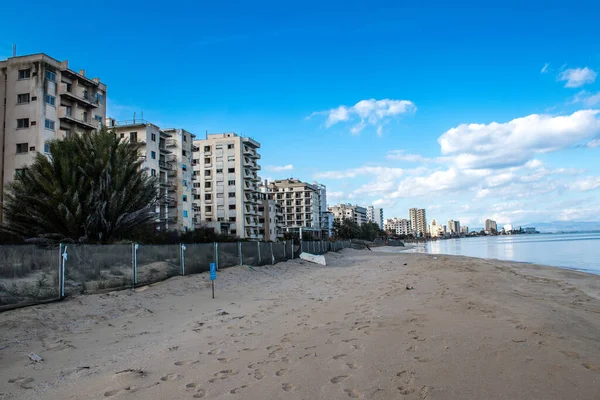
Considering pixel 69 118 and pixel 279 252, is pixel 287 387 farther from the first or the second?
pixel 69 118

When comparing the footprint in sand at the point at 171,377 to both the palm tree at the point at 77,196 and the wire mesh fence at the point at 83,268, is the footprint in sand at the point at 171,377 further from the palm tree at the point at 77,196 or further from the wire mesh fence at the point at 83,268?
the palm tree at the point at 77,196

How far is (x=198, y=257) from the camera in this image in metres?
16.2

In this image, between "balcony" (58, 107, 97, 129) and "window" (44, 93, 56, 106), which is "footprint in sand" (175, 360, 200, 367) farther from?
"window" (44, 93, 56, 106)

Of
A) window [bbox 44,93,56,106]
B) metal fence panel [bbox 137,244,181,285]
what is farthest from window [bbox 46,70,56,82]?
metal fence panel [bbox 137,244,181,285]

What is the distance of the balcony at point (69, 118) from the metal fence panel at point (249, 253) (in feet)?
115

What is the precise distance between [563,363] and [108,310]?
349 inches

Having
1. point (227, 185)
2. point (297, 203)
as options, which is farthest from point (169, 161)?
point (297, 203)

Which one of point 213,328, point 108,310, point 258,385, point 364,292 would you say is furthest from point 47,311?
point 364,292

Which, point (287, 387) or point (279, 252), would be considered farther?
point (279, 252)

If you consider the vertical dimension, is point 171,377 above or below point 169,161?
below

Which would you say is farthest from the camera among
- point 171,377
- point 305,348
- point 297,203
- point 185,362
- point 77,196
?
point 297,203

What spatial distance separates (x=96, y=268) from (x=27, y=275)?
194 centimetres

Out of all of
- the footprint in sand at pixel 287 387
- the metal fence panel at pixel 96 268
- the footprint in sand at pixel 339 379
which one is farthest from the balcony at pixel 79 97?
the footprint in sand at pixel 339 379

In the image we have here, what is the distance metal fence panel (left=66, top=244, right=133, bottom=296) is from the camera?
32.6 feet
